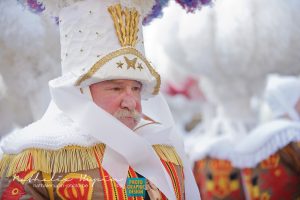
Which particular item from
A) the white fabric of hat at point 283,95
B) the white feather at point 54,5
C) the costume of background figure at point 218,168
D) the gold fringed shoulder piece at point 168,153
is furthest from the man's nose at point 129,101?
the white fabric of hat at point 283,95

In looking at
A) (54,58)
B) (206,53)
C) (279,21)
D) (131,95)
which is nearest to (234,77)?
(206,53)

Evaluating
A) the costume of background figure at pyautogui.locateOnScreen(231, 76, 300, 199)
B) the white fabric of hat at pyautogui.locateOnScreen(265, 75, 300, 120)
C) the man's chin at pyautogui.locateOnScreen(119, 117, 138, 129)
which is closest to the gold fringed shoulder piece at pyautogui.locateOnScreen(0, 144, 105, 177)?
the man's chin at pyautogui.locateOnScreen(119, 117, 138, 129)

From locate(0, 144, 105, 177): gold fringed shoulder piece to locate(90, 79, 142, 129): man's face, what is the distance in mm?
169

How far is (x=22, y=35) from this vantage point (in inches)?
124

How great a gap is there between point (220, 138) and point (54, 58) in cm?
193

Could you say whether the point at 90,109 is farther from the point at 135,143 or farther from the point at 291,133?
the point at 291,133

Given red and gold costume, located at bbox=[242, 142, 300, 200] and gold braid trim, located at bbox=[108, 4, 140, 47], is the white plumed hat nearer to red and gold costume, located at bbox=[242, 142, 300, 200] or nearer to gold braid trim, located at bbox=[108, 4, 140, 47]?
gold braid trim, located at bbox=[108, 4, 140, 47]

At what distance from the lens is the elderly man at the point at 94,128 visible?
2189mm

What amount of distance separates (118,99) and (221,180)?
244 centimetres

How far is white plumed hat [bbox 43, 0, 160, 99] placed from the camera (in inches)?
90.1

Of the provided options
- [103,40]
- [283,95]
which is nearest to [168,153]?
[103,40]

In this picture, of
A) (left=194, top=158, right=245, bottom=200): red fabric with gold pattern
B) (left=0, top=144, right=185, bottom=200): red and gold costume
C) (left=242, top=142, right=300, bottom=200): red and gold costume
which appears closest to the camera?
(left=0, top=144, right=185, bottom=200): red and gold costume

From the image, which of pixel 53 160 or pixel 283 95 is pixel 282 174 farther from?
pixel 53 160

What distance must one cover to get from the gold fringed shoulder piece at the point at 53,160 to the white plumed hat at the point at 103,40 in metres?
0.26
